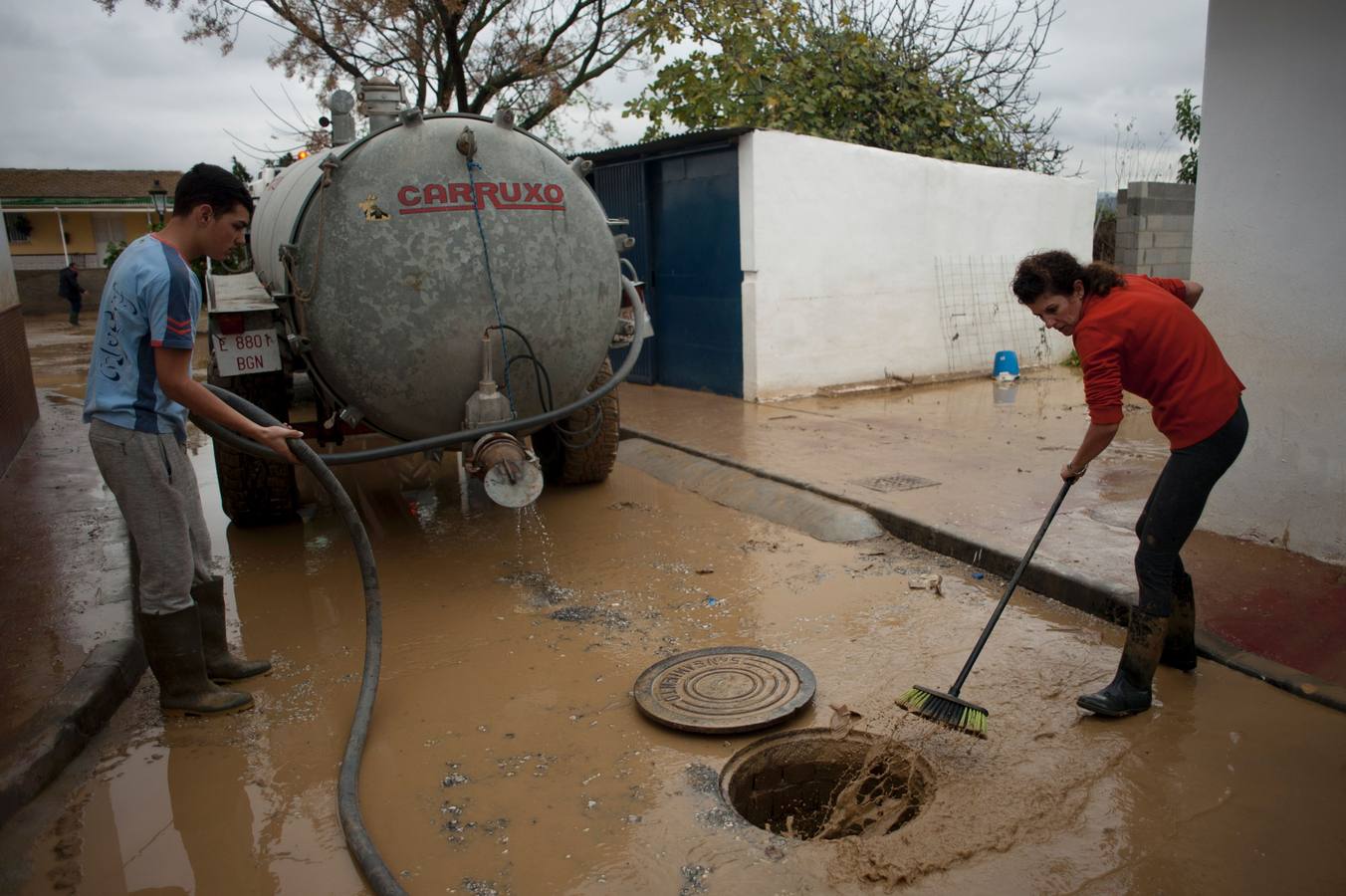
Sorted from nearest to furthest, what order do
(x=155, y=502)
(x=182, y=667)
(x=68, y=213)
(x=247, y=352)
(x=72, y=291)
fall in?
(x=155, y=502) < (x=182, y=667) < (x=247, y=352) < (x=72, y=291) < (x=68, y=213)

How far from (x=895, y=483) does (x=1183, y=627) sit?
2.74 metres

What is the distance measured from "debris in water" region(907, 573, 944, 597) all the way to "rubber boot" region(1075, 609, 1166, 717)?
130 centimetres

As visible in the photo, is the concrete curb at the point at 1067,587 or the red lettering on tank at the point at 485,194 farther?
the red lettering on tank at the point at 485,194

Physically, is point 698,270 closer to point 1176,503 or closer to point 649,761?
point 1176,503

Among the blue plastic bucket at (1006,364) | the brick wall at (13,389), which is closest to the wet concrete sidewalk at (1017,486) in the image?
the blue plastic bucket at (1006,364)

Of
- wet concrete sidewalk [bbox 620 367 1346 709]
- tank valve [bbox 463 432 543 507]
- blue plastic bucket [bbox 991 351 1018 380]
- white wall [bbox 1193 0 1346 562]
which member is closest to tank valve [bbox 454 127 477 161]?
tank valve [bbox 463 432 543 507]

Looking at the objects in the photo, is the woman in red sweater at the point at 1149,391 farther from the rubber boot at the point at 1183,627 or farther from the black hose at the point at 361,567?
the black hose at the point at 361,567

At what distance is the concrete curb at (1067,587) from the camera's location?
365 cm

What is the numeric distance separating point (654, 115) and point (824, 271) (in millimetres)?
6264

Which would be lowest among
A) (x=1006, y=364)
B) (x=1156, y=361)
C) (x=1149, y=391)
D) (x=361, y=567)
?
(x=1006, y=364)

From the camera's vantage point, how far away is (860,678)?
12.8ft

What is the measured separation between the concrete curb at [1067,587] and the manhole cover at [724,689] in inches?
61.0

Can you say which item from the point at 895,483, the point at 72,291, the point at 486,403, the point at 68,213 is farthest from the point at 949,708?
the point at 68,213

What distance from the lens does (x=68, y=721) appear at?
11.4ft
